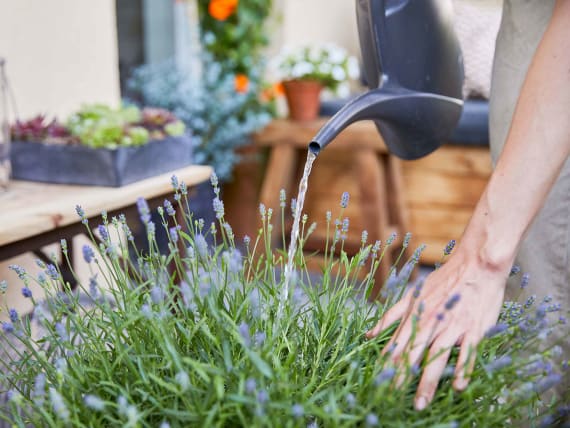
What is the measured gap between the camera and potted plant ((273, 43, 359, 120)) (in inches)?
123

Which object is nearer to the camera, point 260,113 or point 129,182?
point 129,182

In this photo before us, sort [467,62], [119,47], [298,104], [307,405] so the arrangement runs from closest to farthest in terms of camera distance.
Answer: [307,405] < [119,47] < [298,104] < [467,62]

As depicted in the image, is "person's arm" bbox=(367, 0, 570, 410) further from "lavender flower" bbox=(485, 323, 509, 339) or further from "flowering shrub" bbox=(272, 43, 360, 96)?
"flowering shrub" bbox=(272, 43, 360, 96)

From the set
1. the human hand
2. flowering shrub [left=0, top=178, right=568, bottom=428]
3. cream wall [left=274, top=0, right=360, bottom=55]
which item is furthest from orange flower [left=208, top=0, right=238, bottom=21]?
the human hand

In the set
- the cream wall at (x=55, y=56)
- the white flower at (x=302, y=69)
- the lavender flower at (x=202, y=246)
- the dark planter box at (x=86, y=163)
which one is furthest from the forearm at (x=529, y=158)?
the white flower at (x=302, y=69)

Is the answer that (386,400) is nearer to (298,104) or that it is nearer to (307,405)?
(307,405)

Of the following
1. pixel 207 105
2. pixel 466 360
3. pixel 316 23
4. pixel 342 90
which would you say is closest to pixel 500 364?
pixel 466 360

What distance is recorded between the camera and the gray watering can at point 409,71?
0.77 meters

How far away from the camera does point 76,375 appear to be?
61 cm

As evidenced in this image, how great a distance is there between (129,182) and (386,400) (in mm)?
1130

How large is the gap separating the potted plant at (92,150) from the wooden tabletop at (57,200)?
0.08 ft

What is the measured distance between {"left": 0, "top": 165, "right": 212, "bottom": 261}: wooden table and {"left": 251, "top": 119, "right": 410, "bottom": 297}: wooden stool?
1341mm

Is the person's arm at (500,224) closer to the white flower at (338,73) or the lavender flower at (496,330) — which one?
the lavender flower at (496,330)

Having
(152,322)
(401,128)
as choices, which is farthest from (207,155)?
(152,322)
